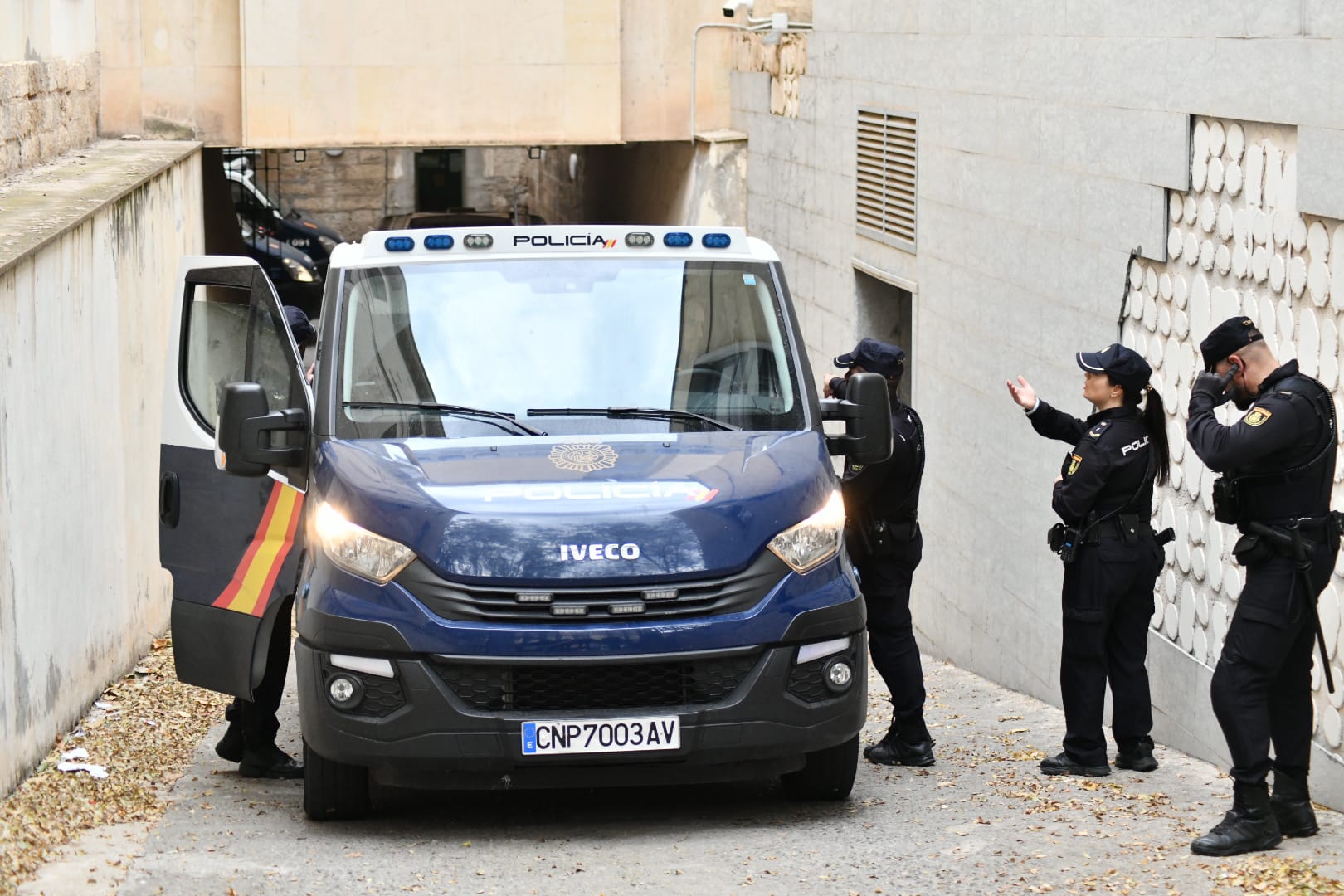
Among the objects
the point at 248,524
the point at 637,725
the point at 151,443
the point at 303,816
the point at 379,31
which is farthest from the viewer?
the point at 379,31

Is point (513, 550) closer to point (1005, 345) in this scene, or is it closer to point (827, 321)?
point (1005, 345)

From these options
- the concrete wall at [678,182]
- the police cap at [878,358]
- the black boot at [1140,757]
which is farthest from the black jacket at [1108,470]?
the concrete wall at [678,182]

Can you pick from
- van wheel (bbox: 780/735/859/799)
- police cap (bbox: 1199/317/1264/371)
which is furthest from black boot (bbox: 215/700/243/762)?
police cap (bbox: 1199/317/1264/371)

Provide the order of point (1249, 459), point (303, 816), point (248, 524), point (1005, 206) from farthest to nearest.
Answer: point (1005, 206)
point (248, 524)
point (303, 816)
point (1249, 459)

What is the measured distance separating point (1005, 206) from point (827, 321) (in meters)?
4.42

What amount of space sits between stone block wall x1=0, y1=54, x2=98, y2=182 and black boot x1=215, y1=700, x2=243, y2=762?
16.3ft

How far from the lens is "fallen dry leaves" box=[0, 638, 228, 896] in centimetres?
612

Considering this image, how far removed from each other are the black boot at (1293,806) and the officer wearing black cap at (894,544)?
181 cm

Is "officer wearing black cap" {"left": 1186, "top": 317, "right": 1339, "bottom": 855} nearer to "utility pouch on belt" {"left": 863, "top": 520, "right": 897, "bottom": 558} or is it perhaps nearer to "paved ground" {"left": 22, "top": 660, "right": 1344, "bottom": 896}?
"paved ground" {"left": 22, "top": 660, "right": 1344, "bottom": 896}

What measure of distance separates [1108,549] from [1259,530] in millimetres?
1274

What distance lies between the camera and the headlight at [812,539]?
6.20 m

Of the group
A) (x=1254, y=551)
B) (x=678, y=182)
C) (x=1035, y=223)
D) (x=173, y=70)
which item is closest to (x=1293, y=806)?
(x=1254, y=551)

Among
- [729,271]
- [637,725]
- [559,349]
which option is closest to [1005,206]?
[729,271]

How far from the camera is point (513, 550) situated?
598 cm
